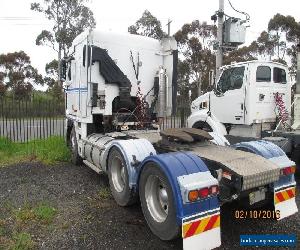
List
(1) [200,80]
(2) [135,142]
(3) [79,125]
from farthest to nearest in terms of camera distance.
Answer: (1) [200,80]
(3) [79,125]
(2) [135,142]

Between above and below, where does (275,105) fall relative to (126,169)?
above

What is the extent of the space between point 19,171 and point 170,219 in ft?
17.1

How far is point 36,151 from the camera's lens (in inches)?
398

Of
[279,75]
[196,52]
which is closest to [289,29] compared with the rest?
[196,52]

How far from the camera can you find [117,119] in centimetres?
778

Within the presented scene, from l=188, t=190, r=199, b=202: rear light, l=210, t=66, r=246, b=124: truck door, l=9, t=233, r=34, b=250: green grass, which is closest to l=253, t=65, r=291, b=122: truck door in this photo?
l=210, t=66, r=246, b=124: truck door

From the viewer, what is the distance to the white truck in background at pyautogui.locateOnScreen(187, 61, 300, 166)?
8648 millimetres

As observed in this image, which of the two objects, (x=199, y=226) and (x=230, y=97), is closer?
(x=199, y=226)

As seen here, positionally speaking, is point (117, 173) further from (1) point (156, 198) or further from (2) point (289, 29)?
(2) point (289, 29)

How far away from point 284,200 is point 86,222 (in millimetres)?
2693

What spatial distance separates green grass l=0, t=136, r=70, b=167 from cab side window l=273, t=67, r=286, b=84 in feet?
19.1

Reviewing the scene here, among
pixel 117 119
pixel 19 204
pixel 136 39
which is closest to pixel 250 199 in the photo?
pixel 19 204

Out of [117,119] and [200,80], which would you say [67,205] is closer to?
[117,119]

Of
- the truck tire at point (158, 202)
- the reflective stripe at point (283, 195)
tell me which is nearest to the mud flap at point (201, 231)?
the truck tire at point (158, 202)
